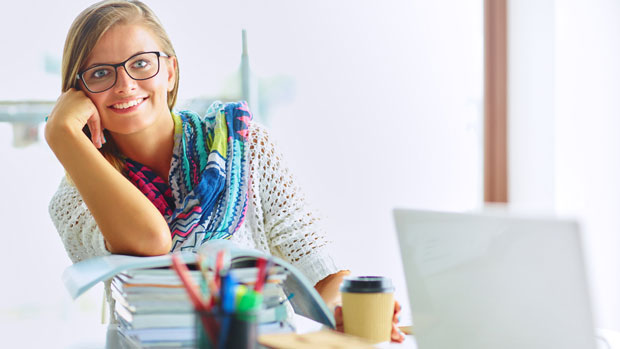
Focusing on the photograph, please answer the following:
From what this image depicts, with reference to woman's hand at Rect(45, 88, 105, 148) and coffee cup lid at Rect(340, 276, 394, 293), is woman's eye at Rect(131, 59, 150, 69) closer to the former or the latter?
woman's hand at Rect(45, 88, 105, 148)

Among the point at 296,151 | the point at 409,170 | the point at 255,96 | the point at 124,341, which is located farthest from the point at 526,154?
the point at 124,341

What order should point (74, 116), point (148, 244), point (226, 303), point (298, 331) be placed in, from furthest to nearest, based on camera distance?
point (74, 116) → point (148, 244) → point (298, 331) → point (226, 303)

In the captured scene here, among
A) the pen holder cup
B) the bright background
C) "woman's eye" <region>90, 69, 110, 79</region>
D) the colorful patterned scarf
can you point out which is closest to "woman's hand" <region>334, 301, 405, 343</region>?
the pen holder cup

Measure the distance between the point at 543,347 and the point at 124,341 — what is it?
1.96 feet

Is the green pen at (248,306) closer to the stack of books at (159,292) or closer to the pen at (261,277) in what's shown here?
the pen at (261,277)

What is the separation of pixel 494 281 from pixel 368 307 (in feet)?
1.00

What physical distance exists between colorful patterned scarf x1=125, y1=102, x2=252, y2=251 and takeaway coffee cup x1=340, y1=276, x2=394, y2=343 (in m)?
0.57

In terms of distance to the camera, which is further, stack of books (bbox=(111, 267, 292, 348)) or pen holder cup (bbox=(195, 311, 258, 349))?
stack of books (bbox=(111, 267, 292, 348))

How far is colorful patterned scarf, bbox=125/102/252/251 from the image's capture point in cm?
143

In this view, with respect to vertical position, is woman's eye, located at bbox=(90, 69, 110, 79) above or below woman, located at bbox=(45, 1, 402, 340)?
above

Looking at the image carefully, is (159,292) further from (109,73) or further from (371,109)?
(371,109)

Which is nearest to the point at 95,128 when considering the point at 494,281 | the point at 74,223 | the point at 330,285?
the point at 74,223

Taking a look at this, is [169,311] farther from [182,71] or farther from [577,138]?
[577,138]

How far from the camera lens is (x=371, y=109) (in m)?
2.93
